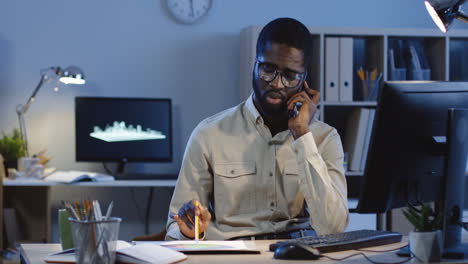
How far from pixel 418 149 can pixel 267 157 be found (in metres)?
0.62

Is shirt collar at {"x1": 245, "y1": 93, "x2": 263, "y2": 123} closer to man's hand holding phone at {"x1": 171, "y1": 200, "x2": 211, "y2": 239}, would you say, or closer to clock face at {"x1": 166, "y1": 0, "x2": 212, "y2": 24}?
man's hand holding phone at {"x1": 171, "y1": 200, "x2": 211, "y2": 239}

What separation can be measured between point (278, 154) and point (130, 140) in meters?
1.84

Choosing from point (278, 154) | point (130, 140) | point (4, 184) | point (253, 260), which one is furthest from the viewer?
point (130, 140)

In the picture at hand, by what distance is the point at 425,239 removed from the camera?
157 cm

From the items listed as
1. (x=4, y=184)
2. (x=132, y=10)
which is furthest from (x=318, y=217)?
(x=132, y=10)

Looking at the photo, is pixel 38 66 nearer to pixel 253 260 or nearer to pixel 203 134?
pixel 203 134

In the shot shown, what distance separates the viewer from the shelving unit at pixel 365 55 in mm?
3834

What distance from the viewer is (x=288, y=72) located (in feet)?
7.05

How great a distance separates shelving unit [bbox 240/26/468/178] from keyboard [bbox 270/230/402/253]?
1945 millimetres

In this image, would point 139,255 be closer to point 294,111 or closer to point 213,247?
point 213,247

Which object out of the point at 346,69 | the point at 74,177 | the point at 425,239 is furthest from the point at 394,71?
the point at 425,239

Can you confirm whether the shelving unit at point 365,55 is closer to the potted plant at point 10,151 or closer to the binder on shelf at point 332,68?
the binder on shelf at point 332,68

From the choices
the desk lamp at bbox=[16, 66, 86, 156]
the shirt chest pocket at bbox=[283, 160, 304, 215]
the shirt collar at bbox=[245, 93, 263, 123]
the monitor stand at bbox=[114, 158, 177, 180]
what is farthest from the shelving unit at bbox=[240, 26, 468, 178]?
the shirt chest pocket at bbox=[283, 160, 304, 215]

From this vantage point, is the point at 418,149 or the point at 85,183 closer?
the point at 418,149
